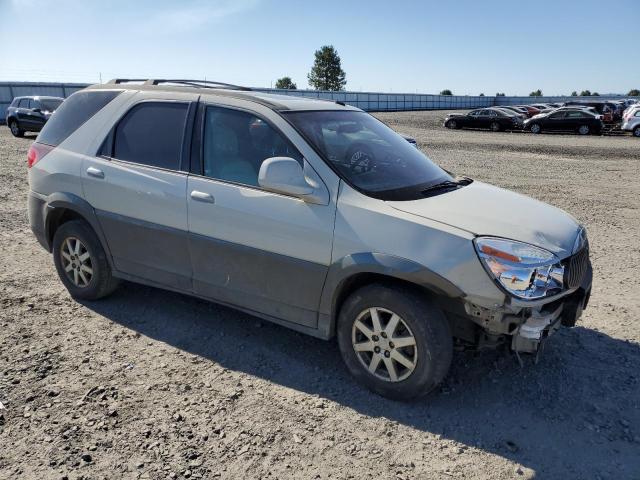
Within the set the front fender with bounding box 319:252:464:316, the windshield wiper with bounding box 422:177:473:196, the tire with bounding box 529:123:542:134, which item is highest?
the windshield wiper with bounding box 422:177:473:196

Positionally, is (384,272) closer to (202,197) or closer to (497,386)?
(497,386)

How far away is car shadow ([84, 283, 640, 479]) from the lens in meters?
2.96

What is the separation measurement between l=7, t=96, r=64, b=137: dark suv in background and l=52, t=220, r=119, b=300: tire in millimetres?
17071

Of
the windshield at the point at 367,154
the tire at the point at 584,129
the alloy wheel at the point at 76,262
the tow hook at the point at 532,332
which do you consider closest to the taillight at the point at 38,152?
the alloy wheel at the point at 76,262

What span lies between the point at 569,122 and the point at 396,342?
2724 centimetres

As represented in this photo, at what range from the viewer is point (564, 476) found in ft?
8.96

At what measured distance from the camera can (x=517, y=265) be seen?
2.96 metres

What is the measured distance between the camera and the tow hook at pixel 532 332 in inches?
119

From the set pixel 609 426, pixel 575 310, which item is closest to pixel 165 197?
pixel 575 310

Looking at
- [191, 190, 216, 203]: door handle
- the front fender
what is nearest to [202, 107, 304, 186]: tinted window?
[191, 190, 216, 203]: door handle

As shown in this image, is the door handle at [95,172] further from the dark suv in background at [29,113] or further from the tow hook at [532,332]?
the dark suv in background at [29,113]

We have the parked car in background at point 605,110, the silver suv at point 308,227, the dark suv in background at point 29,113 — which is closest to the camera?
the silver suv at point 308,227

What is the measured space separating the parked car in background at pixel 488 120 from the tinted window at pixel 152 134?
2803 centimetres

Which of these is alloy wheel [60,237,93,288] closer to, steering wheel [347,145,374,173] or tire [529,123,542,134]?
steering wheel [347,145,374,173]
